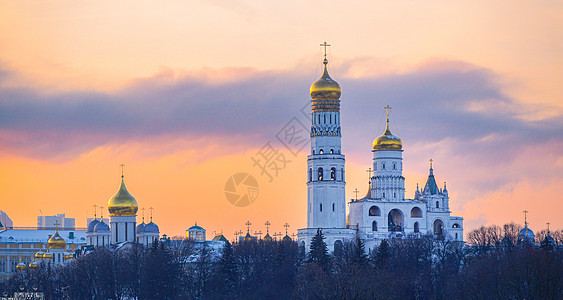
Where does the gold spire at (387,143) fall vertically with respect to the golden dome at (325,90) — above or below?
below

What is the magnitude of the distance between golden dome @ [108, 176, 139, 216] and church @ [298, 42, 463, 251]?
559 inches

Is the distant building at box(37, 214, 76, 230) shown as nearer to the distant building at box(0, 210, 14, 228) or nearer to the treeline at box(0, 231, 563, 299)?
the distant building at box(0, 210, 14, 228)

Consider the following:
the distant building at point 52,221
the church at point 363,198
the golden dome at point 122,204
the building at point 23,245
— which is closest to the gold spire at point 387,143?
the church at point 363,198

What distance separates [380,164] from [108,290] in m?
23.9

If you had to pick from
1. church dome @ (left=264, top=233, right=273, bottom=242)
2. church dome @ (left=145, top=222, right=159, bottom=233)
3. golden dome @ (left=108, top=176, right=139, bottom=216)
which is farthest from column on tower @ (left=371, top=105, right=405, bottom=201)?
church dome @ (left=145, top=222, right=159, bottom=233)

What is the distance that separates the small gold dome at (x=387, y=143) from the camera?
81438 mm

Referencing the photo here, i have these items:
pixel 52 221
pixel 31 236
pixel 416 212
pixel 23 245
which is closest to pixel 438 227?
pixel 416 212

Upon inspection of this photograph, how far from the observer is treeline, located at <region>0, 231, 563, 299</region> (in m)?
48.8

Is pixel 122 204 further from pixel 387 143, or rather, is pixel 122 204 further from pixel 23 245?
pixel 23 245

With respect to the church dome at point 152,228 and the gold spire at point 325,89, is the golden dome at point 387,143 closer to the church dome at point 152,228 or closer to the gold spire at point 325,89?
the gold spire at point 325,89

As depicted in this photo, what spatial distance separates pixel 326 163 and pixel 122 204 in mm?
16864

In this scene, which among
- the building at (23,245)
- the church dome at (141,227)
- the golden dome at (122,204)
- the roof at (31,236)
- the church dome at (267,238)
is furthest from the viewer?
the roof at (31,236)

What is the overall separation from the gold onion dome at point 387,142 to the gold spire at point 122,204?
17.8m

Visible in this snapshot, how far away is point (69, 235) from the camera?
120 metres
